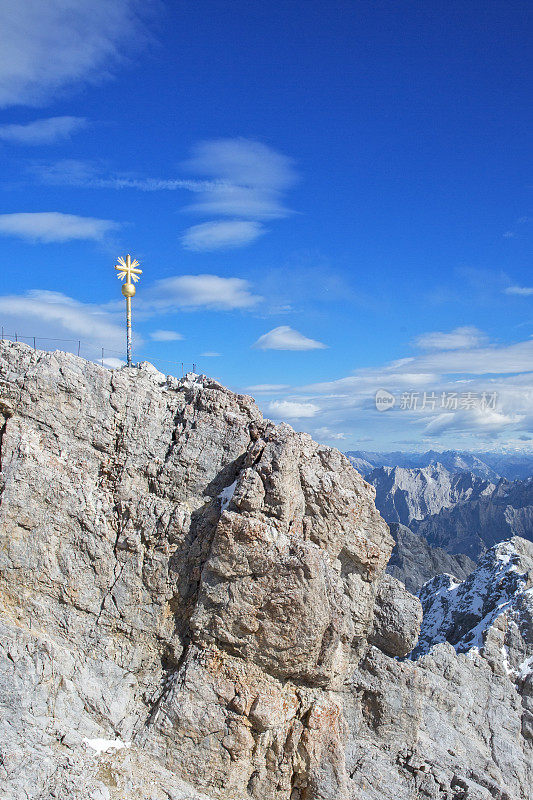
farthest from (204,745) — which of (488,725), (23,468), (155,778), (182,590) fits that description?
(488,725)

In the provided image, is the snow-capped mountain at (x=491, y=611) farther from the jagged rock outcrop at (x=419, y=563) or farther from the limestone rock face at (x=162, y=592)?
the jagged rock outcrop at (x=419, y=563)

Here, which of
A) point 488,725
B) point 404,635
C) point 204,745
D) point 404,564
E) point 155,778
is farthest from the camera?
point 404,564

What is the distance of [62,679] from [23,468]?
10.7m

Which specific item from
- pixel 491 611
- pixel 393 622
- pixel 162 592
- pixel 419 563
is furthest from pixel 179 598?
pixel 419 563

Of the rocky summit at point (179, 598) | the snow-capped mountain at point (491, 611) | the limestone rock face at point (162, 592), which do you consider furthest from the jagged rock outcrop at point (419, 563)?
the limestone rock face at point (162, 592)

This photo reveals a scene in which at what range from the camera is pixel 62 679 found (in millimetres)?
25328

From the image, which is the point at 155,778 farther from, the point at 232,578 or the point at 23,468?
the point at 23,468

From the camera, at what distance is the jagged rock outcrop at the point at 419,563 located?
153250 millimetres

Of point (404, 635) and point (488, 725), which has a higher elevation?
point (404, 635)

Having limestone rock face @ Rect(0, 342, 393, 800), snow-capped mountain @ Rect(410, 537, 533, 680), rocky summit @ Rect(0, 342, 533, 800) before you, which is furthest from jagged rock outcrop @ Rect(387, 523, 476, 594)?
limestone rock face @ Rect(0, 342, 393, 800)

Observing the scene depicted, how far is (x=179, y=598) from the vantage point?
95.0ft

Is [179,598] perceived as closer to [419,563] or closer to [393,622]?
[393,622]

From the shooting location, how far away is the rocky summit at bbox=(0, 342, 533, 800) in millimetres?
25516

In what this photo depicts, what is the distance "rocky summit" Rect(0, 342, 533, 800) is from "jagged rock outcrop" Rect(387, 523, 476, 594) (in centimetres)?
12564
